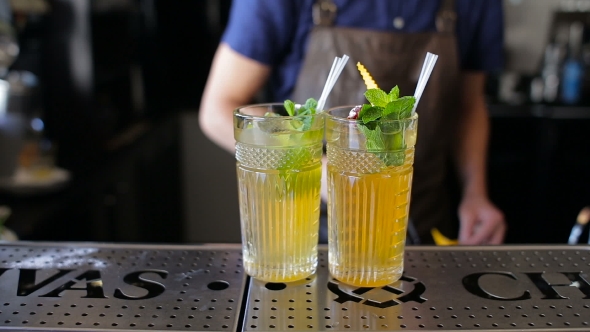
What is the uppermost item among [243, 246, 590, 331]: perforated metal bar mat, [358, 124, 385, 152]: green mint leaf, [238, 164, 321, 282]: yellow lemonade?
[358, 124, 385, 152]: green mint leaf

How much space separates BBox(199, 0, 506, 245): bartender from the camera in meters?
1.31

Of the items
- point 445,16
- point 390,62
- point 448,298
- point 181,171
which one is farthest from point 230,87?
point 181,171

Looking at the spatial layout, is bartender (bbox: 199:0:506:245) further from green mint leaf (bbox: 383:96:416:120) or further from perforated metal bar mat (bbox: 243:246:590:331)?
green mint leaf (bbox: 383:96:416:120)

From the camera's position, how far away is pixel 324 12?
133cm

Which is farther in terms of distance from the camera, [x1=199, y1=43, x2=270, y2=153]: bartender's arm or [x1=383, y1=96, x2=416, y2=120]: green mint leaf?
[x1=199, y1=43, x2=270, y2=153]: bartender's arm

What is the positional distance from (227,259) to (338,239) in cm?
19

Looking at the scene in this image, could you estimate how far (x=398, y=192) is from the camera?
0.77 metres

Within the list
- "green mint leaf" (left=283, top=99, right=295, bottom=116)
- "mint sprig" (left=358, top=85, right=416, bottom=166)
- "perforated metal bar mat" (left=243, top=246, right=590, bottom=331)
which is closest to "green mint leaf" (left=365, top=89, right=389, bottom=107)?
"mint sprig" (left=358, top=85, right=416, bottom=166)

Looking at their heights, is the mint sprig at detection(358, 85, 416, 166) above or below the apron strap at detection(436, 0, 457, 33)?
below

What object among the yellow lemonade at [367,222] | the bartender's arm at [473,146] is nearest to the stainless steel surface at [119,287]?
the yellow lemonade at [367,222]

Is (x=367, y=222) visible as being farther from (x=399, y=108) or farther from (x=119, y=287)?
(x=119, y=287)

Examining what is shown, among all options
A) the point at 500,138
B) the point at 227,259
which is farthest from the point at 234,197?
the point at 227,259

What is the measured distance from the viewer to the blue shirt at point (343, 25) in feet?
4.23

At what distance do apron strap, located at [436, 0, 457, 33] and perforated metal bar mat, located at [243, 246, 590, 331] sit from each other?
66 centimetres
